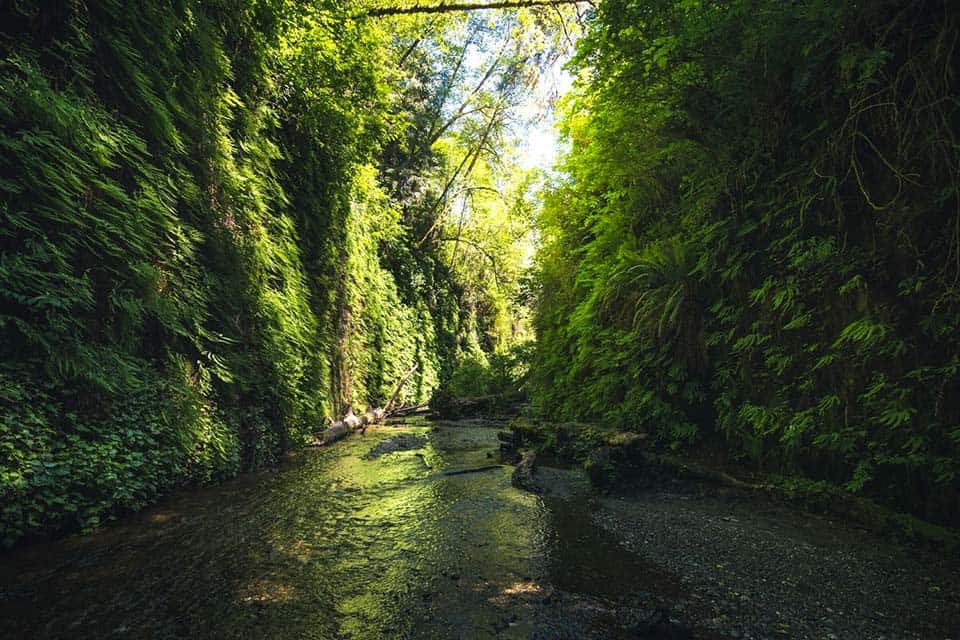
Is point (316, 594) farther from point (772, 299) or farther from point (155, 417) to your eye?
point (772, 299)

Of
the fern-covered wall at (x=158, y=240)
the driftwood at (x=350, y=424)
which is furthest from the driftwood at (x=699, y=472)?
the driftwood at (x=350, y=424)

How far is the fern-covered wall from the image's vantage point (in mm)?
3055

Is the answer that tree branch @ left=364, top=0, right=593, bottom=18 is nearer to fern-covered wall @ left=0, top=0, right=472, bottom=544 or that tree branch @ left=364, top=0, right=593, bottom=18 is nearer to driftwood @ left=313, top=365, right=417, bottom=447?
fern-covered wall @ left=0, top=0, right=472, bottom=544

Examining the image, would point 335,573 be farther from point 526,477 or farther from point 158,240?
point 158,240

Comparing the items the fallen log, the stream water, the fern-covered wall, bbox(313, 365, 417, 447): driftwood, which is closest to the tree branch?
the fern-covered wall

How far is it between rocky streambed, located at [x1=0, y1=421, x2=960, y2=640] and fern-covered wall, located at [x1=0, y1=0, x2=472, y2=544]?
2.36 ft

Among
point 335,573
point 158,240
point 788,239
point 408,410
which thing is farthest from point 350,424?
point 788,239

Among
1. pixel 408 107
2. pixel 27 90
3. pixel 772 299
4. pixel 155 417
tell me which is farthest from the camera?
pixel 408 107

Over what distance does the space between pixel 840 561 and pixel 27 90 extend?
676 centimetres

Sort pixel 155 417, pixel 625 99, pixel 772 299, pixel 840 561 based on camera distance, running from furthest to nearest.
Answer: pixel 625 99 → pixel 772 299 → pixel 155 417 → pixel 840 561

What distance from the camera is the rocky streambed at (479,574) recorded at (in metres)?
2.07

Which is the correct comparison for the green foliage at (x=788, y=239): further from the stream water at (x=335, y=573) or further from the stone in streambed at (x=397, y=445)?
the stone in streambed at (x=397, y=445)

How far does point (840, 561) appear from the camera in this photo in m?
2.67

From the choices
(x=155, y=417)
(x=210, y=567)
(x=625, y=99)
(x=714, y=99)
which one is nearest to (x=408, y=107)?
(x=625, y=99)
